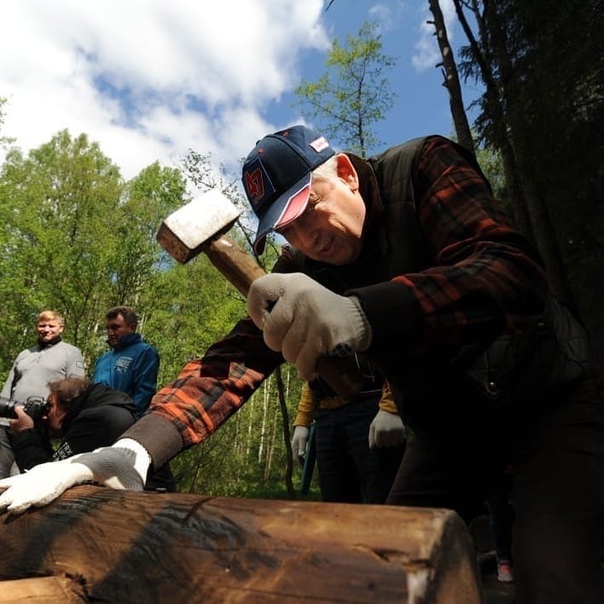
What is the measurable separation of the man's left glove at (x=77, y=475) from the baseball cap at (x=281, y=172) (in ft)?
2.25

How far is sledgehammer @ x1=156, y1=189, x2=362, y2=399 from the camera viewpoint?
1.63 meters

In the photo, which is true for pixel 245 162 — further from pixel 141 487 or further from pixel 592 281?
pixel 592 281

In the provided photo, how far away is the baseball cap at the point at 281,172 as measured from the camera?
1.49 meters

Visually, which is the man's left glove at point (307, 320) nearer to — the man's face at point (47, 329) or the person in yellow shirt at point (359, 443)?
the person in yellow shirt at point (359, 443)

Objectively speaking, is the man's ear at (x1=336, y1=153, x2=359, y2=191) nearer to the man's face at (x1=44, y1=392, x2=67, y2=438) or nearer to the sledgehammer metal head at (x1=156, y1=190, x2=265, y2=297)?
the sledgehammer metal head at (x1=156, y1=190, x2=265, y2=297)

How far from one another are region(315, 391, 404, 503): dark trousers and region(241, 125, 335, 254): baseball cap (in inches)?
58.3

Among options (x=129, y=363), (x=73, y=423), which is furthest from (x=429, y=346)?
(x=129, y=363)

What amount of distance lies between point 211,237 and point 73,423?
2.05 m

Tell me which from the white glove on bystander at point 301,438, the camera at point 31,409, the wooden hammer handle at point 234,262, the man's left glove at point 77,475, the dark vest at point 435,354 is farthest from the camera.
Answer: the white glove on bystander at point 301,438

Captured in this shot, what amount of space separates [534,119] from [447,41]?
2.82 m

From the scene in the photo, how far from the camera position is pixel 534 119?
21.5 feet

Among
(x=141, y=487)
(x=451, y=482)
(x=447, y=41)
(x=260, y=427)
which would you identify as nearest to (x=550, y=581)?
(x=451, y=482)

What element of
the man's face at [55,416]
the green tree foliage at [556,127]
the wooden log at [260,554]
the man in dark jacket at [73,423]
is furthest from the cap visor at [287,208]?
the green tree foliage at [556,127]

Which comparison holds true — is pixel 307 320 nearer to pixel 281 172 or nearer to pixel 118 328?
pixel 281 172
